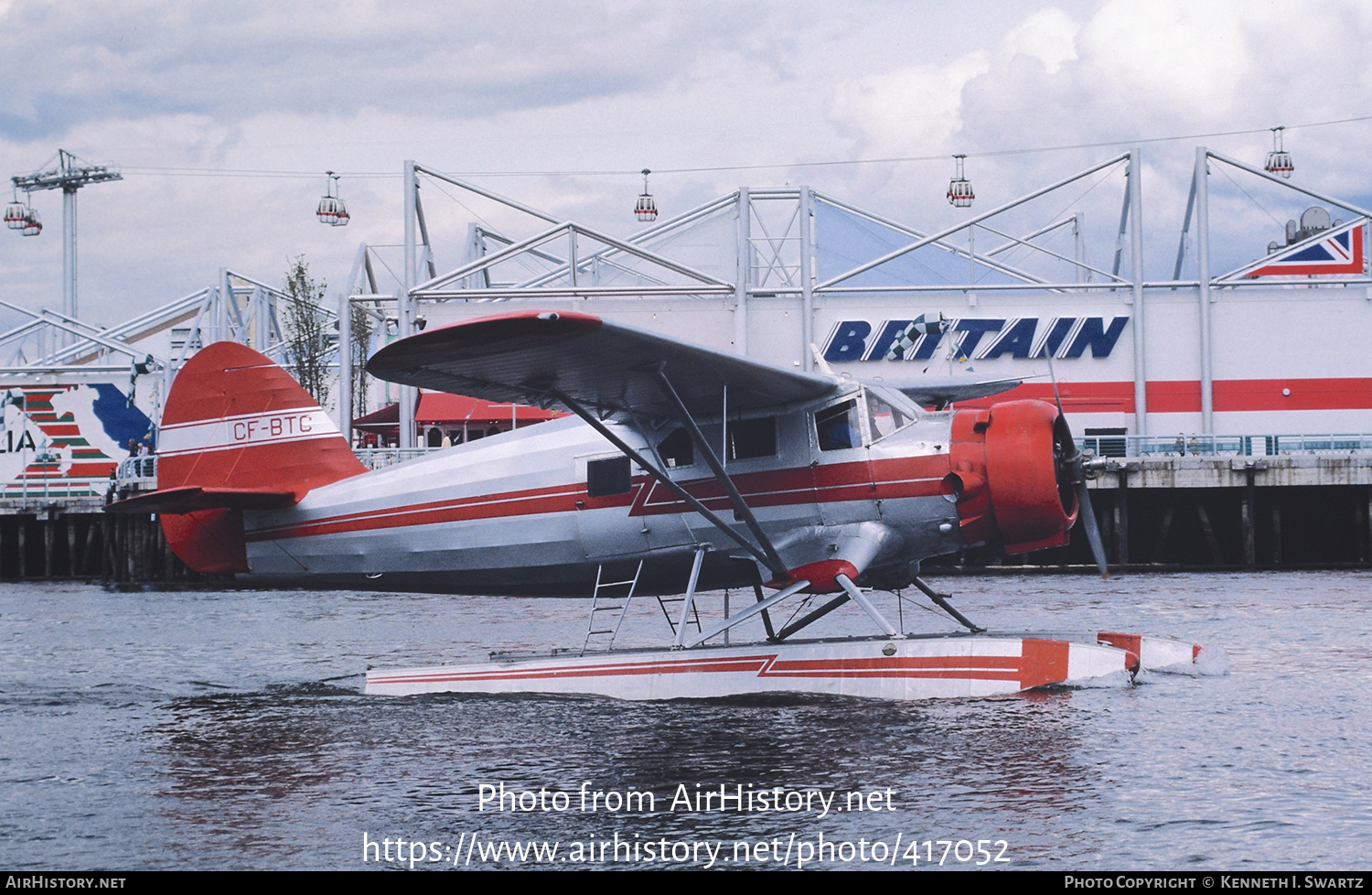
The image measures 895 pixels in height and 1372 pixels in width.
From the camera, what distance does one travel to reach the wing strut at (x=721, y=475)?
32.9 ft

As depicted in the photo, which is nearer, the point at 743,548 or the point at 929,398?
the point at 743,548

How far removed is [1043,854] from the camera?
6.11 metres

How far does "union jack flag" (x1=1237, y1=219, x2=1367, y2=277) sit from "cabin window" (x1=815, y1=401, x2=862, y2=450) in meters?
31.4

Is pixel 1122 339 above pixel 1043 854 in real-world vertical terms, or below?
above

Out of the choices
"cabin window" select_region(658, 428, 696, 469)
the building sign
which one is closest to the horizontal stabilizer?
"cabin window" select_region(658, 428, 696, 469)

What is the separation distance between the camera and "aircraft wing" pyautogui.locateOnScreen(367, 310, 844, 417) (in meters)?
8.74

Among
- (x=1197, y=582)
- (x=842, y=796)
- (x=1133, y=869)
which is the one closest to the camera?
(x=1133, y=869)

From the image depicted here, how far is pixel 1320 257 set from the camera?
38688 millimetres

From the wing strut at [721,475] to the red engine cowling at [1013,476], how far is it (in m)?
1.54

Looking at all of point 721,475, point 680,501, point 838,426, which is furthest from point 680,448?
point 838,426

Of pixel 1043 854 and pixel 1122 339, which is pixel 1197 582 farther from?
pixel 1043 854

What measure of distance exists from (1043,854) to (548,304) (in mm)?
34699

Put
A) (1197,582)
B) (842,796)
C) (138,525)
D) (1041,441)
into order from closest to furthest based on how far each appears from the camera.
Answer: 1. (842,796)
2. (1041,441)
3. (1197,582)
4. (138,525)

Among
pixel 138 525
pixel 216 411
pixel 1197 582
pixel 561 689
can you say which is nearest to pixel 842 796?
pixel 561 689
